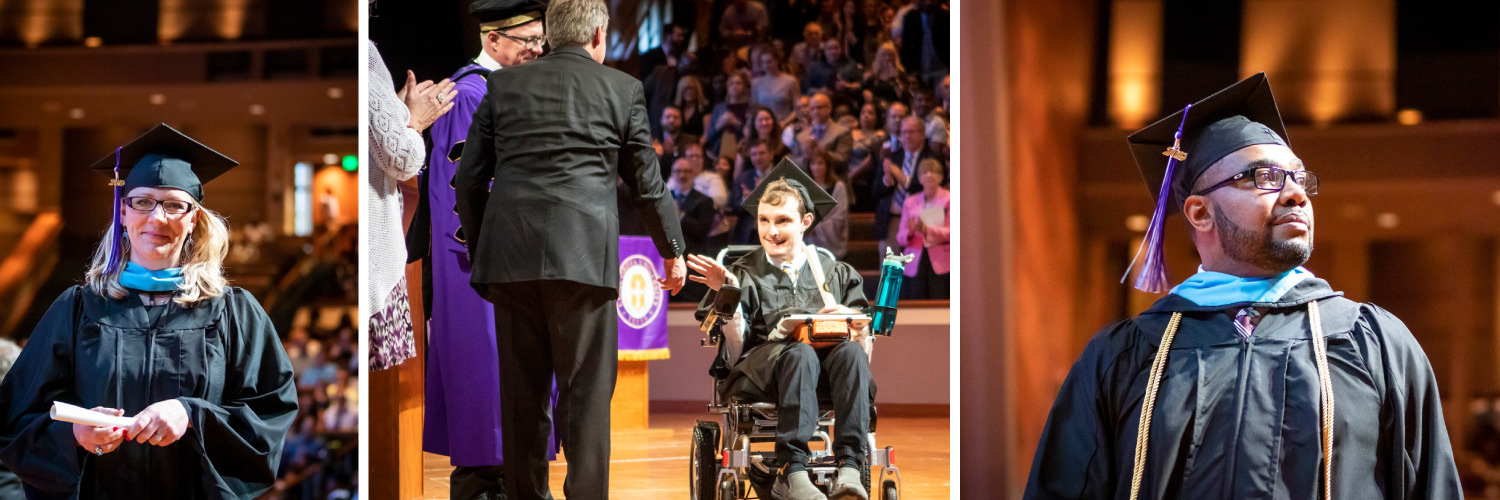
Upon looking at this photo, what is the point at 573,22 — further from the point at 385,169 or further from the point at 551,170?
the point at 385,169

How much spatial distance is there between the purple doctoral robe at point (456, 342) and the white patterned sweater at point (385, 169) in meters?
0.13

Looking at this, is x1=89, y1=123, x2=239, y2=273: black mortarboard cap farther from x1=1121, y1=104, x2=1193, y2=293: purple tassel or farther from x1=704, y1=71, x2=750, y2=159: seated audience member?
x1=704, y1=71, x2=750, y2=159: seated audience member

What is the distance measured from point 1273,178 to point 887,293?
7.31 feet

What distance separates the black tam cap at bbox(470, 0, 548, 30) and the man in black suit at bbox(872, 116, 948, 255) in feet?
14.3

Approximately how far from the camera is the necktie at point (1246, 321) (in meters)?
2.28

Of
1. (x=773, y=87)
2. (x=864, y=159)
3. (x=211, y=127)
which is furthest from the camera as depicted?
(x=773, y=87)

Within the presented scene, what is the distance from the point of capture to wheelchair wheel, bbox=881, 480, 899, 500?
418cm

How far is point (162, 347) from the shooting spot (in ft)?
10.6

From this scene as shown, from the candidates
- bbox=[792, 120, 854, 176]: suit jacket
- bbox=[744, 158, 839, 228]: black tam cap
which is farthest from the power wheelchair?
bbox=[792, 120, 854, 176]: suit jacket

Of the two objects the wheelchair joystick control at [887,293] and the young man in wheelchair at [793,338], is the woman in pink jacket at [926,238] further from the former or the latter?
the wheelchair joystick control at [887,293]

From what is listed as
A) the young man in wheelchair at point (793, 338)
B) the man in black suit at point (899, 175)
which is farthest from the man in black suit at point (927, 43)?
the young man in wheelchair at point (793, 338)

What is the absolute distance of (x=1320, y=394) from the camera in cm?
219

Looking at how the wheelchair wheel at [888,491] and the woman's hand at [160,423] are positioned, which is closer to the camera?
the woman's hand at [160,423]

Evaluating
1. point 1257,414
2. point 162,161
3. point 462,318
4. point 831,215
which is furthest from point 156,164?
point 831,215
